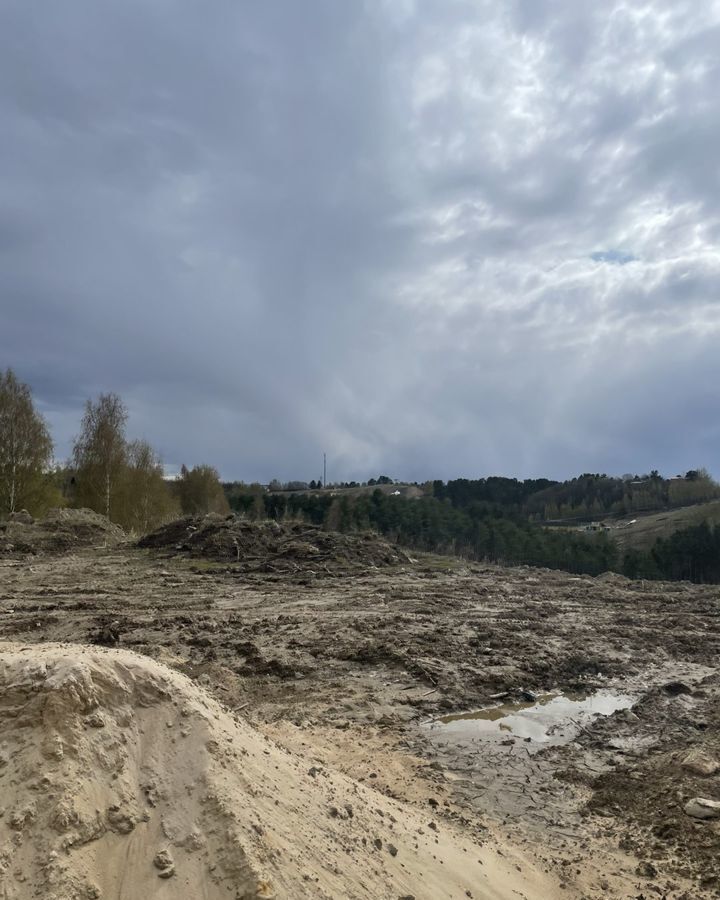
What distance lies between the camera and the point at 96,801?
3.54 metres

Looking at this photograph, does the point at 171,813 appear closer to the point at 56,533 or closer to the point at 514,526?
the point at 56,533

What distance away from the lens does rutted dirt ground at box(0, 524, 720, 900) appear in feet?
16.3

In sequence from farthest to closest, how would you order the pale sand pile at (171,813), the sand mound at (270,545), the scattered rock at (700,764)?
the sand mound at (270,545)
the scattered rock at (700,764)
the pale sand pile at (171,813)

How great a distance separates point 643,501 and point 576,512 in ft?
33.4

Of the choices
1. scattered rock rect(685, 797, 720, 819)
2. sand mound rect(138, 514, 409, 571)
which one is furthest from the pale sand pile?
sand mound rect(138, 514, 409, 571)

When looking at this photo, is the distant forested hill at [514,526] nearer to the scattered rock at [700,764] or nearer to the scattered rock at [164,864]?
the scattered rock at [700,764]

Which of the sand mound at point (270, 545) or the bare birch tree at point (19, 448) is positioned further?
the bare birch tree at point (19, 448)

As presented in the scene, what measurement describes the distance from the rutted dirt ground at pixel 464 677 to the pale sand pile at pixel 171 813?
2.80ft

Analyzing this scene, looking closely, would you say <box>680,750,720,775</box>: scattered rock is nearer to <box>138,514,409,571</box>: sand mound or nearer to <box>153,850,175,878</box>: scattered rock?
<box>153,850,175,878</box>: scattered rock

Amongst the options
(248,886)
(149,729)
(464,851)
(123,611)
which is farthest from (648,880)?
(123,611)

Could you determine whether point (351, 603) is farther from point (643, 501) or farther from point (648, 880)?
point (643, 501)

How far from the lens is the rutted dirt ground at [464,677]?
4961mm

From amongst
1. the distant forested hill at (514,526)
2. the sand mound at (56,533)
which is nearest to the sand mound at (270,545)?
the sand mound at (56,533)

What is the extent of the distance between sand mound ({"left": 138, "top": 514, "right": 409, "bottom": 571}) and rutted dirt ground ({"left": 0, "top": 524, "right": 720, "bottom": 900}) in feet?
7.23
